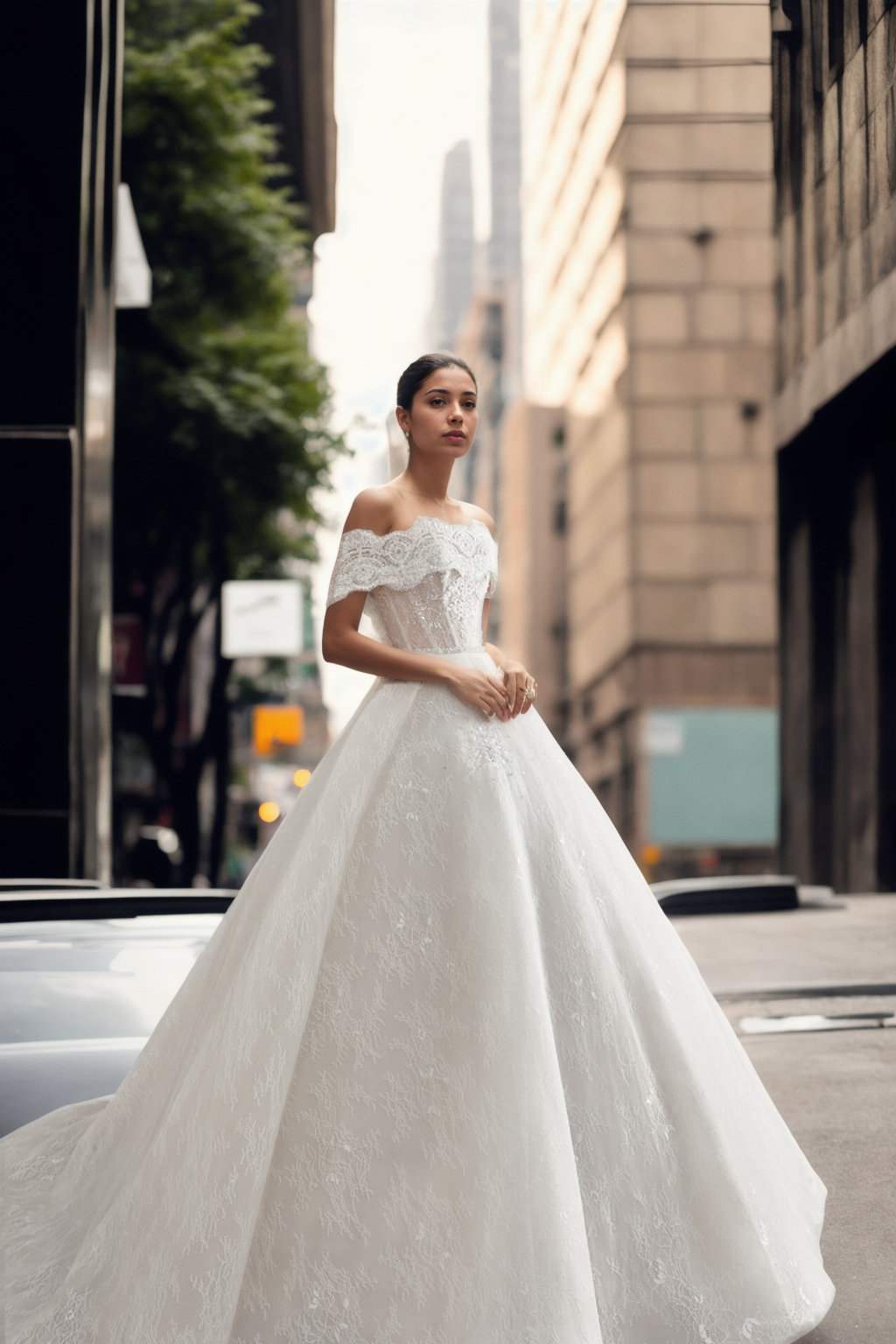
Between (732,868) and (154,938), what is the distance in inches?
1492

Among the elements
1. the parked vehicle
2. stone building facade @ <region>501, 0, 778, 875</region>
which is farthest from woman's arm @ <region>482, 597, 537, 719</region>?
stone building facade @ <region>501, 0, 778, 875</region>

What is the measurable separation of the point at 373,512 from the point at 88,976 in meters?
1.38

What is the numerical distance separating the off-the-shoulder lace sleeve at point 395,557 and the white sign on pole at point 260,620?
15710 millimetres

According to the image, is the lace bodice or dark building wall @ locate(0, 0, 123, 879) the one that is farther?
dark building wall @ locate(0, 0, 123, 879)

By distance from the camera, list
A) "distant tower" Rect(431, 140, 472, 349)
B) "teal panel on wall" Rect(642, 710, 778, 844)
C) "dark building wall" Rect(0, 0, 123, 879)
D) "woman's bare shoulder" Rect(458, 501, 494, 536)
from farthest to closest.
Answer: "distant tower" Rect(431, 140, 472, 349)
"teal panel on wall" Rect(642, 710, 778, 844)
"dark building wall" Rect(0, 0, 123, 879)
"woman's bare shoulder" Rect(458, 501, 494, 536)

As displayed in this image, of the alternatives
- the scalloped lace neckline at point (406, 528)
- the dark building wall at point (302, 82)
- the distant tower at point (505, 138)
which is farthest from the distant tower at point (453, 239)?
the scalloped lace neckline at point (406, 528)

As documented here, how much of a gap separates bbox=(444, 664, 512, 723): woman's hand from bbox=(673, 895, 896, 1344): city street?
4.74 feet

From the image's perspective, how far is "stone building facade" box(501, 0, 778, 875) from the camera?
4041cm

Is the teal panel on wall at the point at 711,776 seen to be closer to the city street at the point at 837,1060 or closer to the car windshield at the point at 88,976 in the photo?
the city street at the point at 837,1060

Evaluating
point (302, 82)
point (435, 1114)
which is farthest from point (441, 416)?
point (302, 82)

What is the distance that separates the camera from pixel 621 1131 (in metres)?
2.76

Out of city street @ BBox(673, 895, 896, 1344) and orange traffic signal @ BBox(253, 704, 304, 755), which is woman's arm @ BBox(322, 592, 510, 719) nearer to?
city street @ BBox(673, 895, 896, 1344)

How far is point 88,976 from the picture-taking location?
3621 mm

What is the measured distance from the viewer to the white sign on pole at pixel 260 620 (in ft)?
62.5
